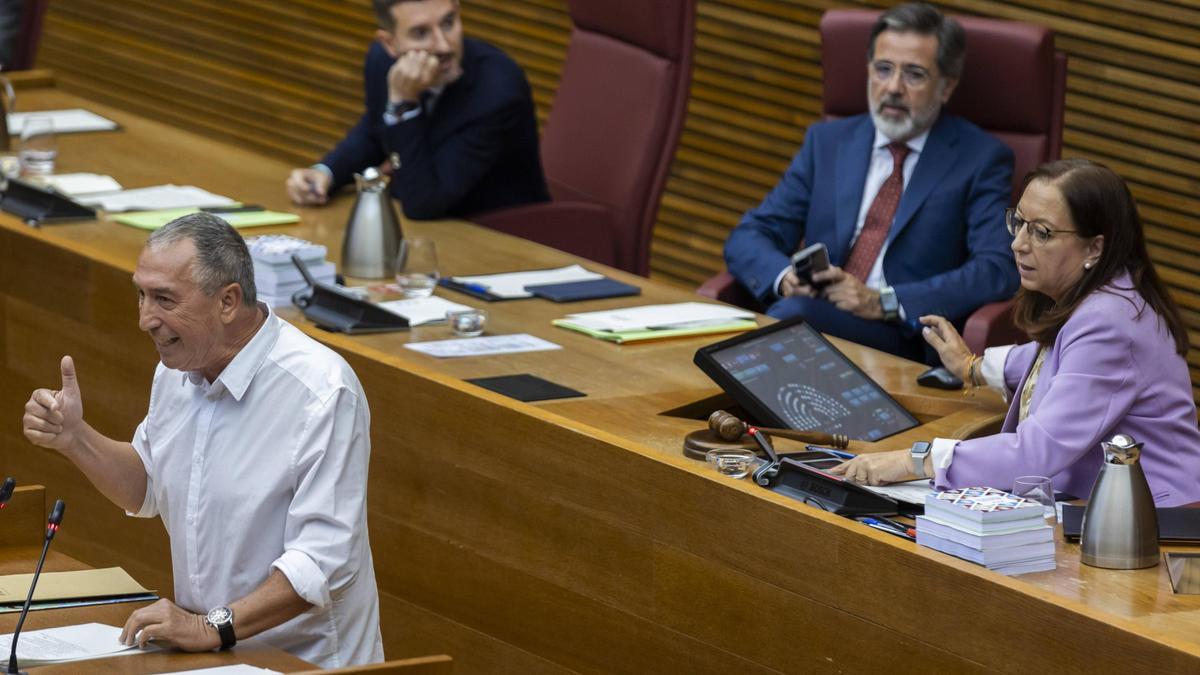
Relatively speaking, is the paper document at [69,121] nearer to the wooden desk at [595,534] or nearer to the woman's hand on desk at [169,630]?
the wooden desk at [595,534]

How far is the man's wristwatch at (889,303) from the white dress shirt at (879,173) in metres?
0.24

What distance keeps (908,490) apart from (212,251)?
124cm

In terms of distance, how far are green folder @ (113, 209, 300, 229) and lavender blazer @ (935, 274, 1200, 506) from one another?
2.25 meters

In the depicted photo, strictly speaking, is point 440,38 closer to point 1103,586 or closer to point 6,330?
point 6,330

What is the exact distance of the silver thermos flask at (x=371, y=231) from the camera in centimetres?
438

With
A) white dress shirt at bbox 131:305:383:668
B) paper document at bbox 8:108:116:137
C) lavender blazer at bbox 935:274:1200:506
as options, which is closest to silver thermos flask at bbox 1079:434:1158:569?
lavender blazer at bbox 935:274:1200:506

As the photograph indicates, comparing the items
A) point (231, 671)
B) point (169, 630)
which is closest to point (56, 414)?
point (169, 630)

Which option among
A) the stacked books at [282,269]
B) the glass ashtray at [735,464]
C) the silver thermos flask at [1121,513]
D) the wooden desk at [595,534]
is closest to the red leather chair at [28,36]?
the wooden desk at [595,534]

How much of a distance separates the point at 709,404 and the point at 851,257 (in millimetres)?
1374

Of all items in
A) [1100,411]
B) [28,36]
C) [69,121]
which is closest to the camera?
[1100,411]

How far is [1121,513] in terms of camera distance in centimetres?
277

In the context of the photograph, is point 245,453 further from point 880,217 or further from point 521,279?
point 880,217

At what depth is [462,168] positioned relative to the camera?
4.95 m

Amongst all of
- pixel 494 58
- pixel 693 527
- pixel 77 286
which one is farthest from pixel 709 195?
pixel 693 527
